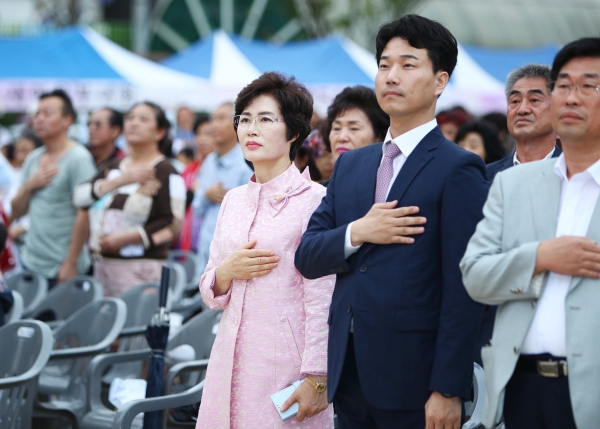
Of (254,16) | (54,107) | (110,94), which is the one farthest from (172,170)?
(254,16)

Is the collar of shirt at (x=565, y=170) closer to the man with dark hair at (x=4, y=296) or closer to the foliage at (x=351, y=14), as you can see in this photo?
the man with dark hair at (x=4, y=296)

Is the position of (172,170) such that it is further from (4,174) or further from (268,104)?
(268,104)

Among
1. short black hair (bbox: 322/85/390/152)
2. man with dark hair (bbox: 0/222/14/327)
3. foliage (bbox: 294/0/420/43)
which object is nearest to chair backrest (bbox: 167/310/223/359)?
man with dark hair (bbox: 0/222/14/327)

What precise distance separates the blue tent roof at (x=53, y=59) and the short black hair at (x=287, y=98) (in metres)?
7.87

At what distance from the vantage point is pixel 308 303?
282 centimetres

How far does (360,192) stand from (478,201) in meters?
0.37

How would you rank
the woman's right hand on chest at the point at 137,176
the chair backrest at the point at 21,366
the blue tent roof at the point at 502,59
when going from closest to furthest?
the chair backrest at the point at 21,366 → the woman's right hand on chest at the point at 137,176 → the blue tent roof at the point at 502,59

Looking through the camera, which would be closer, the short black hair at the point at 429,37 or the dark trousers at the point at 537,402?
the dark trousers at the point at 537,402

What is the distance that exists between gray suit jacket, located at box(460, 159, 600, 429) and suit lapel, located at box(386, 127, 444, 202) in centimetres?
25

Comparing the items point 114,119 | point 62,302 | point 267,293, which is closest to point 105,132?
point 114,119

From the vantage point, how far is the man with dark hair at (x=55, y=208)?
6.13 meters

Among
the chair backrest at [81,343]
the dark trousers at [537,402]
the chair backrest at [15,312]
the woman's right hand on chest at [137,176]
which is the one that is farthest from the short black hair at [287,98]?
the woman's right hand on chest at [137,176]

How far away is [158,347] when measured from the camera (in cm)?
346

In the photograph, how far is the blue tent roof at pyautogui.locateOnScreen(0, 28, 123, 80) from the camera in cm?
1037
